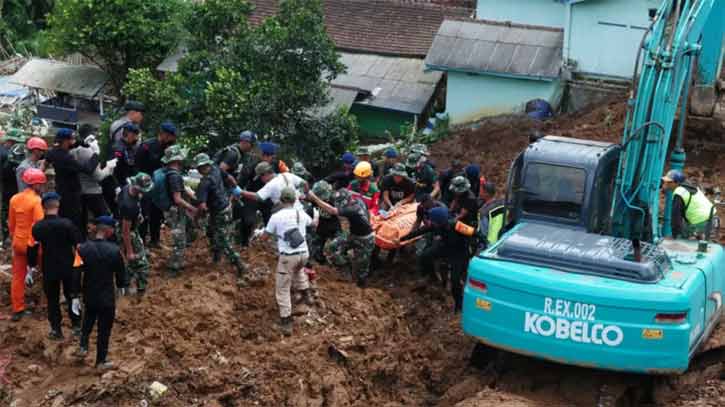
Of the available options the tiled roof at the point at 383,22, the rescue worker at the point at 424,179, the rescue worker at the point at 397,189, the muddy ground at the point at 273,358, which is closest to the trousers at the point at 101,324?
the muddy ground at the point at 273,358

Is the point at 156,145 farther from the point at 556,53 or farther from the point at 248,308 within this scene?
the point at 556,53

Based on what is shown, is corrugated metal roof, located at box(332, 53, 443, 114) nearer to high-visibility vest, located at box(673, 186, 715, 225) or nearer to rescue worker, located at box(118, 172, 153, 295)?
high-visibility vest, located at box(673, 186, 715, 225)

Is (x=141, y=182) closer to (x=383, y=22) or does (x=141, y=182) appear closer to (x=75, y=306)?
(x=75, y=306)


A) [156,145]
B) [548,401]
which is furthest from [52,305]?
[548,401]

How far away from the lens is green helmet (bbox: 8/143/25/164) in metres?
13.1

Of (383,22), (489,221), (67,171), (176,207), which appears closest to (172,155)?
(176,207)

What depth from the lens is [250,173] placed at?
44.1ft

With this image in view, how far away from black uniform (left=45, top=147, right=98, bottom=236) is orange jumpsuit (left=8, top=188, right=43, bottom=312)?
0.83 m

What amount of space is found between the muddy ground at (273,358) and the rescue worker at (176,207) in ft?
0.88

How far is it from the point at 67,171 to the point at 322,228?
3240mm

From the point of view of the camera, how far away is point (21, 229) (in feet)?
37.0

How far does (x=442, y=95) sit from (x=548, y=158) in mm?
18558

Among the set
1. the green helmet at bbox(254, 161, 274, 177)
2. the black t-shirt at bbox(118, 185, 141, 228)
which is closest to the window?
the green helmet at bbox(254, 161, 274, 177)

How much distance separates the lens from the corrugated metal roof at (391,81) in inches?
1138
